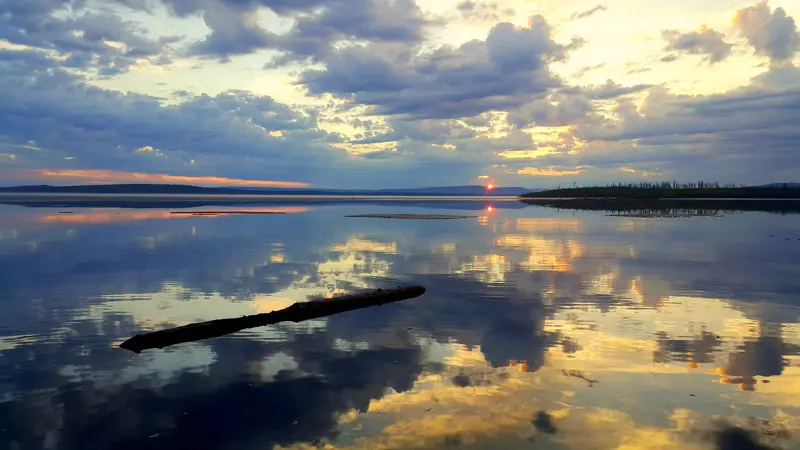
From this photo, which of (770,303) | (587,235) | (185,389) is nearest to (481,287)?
(770,303)

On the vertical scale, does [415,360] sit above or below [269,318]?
below

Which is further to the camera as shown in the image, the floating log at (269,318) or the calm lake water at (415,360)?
the floating log at (269,318)

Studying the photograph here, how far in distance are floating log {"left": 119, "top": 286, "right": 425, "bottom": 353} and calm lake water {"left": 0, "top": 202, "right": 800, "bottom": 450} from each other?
16.3 inches

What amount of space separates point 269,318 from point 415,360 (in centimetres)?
563

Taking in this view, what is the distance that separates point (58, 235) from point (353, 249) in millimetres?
26953

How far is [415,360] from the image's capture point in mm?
14164

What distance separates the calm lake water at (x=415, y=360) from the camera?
10188 mm

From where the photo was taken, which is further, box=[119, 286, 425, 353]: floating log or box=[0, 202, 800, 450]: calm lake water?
box=[119, 286, 425, 353]: floating log

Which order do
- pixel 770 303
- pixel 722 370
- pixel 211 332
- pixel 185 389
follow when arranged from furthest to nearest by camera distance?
1. pixel 770 303
2. pixel 211 332
3. pixel 722 370
4. pixel 185 389

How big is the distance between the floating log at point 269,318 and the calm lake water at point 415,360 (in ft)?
1.36

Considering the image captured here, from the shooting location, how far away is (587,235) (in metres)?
49.8

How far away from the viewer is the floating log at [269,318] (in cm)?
1495

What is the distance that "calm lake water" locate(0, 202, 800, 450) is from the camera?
401 inches

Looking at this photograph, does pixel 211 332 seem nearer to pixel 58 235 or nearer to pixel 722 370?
pixel 722 370
